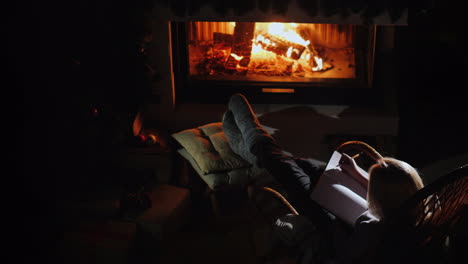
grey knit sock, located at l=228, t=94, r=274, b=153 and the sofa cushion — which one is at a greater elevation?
grey knit sock, located at l=228, t=94, r=274, b=153

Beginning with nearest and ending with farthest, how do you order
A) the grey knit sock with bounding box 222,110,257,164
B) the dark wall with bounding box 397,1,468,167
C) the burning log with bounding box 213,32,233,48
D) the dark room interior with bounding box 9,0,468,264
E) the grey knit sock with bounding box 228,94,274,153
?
the grey knit sock with bounding box 228,94,274,153 → the dark room interior with bounding box 9,0,468,264 → the grey knit sock with bounding box 222,110,257,164 → the dark wall with bounding box 397,1,468,167 → the burning log with bounding box 213,32,233,48

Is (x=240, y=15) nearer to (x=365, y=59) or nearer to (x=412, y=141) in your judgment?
(x=365, y=59)

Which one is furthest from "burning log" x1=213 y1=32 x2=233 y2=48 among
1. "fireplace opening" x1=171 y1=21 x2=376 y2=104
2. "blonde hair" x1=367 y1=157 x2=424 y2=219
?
"blonde hair" x1=367 y1=157 x2=424 y2=219

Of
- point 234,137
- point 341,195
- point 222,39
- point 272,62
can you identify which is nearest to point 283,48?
point 272,62

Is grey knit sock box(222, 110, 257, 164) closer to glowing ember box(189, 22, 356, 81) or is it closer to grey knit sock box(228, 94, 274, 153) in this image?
grey knit sock box(228, 94, 274, 153)

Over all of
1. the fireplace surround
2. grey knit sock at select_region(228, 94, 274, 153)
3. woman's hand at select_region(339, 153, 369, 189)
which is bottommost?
woman's hand at select_region(339, 153, 369, 189)

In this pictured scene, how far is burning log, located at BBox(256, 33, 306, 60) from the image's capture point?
3643 millimetres

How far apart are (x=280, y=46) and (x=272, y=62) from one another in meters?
0.15

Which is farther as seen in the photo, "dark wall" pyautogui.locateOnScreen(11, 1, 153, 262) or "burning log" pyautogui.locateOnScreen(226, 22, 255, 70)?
"burning log" pyautogui.locateOnScreen(226, 22, 255, 70)

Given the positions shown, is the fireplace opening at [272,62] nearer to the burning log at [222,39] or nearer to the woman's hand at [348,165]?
the burning log at [222,39]

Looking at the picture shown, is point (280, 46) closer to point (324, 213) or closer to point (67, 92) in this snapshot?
point (67, 92)

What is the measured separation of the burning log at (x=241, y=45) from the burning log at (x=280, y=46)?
92 millimetres

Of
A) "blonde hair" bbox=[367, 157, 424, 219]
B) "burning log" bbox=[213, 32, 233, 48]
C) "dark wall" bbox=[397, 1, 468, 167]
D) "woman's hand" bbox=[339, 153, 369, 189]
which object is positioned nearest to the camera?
"blonde hair" bbox=[367, 157, 424, 219]

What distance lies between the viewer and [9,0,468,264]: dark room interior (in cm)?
267
